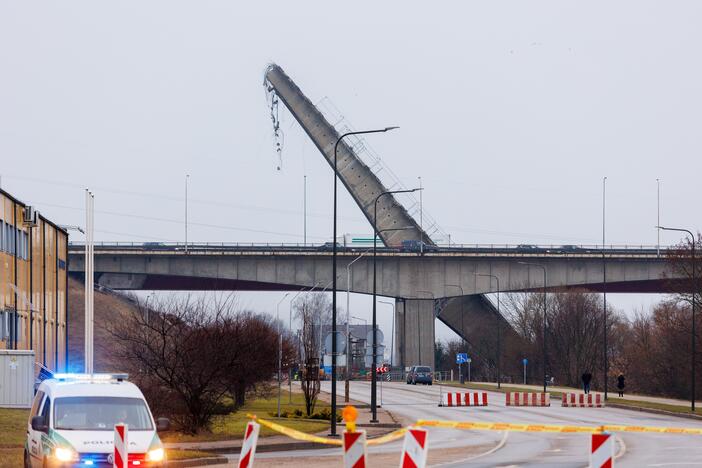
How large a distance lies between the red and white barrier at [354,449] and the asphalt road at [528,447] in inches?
443

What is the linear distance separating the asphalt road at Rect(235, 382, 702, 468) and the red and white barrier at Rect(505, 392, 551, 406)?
7.59m

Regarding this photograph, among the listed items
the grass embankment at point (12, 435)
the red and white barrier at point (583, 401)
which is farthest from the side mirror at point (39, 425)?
the red and white barrier at point (583, 401)

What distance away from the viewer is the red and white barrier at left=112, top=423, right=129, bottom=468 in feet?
54.6

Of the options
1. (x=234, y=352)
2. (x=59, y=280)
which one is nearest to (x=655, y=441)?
(x=234, y=352)

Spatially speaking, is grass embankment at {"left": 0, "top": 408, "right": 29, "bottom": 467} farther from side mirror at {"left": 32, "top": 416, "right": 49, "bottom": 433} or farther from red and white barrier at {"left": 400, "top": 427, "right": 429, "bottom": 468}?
red and white barrier at {"left": 400, "top": 427, "right": 429, "bottom": 468}

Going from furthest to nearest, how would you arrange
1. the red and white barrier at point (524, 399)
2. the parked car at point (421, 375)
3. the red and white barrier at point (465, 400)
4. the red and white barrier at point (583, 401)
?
the parked car at point (421, 375), the red and white barrier at point (583, 401), the red and white barrier at point (524, 399), the red and white barrier at point (465, 400)

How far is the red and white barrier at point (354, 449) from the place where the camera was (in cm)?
1348

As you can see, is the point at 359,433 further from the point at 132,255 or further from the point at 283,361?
the point at 132,255

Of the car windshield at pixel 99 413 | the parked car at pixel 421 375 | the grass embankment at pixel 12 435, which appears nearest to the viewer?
the car windshield at pixel 99 413

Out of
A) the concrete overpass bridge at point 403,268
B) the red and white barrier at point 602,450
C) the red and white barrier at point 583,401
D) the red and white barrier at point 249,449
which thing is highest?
the concrete overpass bridge at point 403,268

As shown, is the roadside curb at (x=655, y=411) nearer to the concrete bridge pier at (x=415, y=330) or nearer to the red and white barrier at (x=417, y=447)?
the concrete bridge pier at (x=415, y=330)

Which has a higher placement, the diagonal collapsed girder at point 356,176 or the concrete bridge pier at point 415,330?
the diagonal collapsed girder at point 356,176

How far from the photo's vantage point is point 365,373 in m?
116

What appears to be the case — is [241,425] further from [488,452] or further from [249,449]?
[249,449]
